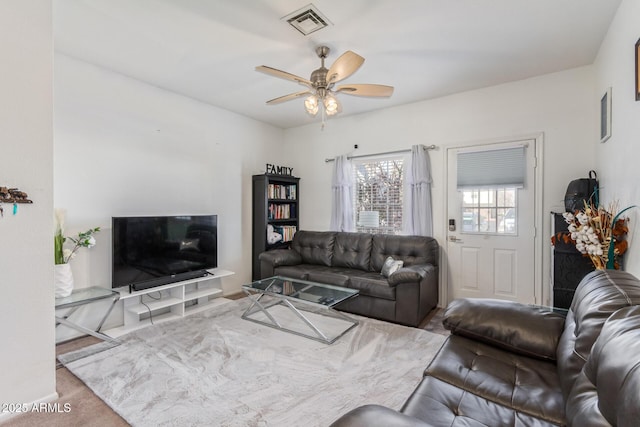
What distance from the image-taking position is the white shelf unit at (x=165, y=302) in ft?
10.0

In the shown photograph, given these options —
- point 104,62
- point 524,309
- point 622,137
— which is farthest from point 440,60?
point 104,62

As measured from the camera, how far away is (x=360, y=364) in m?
2.34

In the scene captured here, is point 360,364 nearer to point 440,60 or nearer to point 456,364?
point 456,364

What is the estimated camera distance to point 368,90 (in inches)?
102

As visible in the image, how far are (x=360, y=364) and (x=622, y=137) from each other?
2478mm

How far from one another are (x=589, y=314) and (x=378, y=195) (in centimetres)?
322

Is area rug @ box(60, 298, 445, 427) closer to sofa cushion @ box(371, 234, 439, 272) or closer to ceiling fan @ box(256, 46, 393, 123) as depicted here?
sofa cushion @ box(371, 234, 439, 272)

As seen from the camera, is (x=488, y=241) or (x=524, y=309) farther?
(x=488, y=241)

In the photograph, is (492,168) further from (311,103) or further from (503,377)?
(503,377)

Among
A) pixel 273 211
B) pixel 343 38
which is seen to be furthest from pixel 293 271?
pixel 343 38

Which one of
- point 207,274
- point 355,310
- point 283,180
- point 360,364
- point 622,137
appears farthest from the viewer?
point 283,180

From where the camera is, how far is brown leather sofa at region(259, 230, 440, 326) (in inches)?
122

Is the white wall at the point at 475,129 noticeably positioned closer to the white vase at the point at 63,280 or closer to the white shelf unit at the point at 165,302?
the white shelf unit at the point at 165,302

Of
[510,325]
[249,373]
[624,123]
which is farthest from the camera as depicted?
[249,373]
